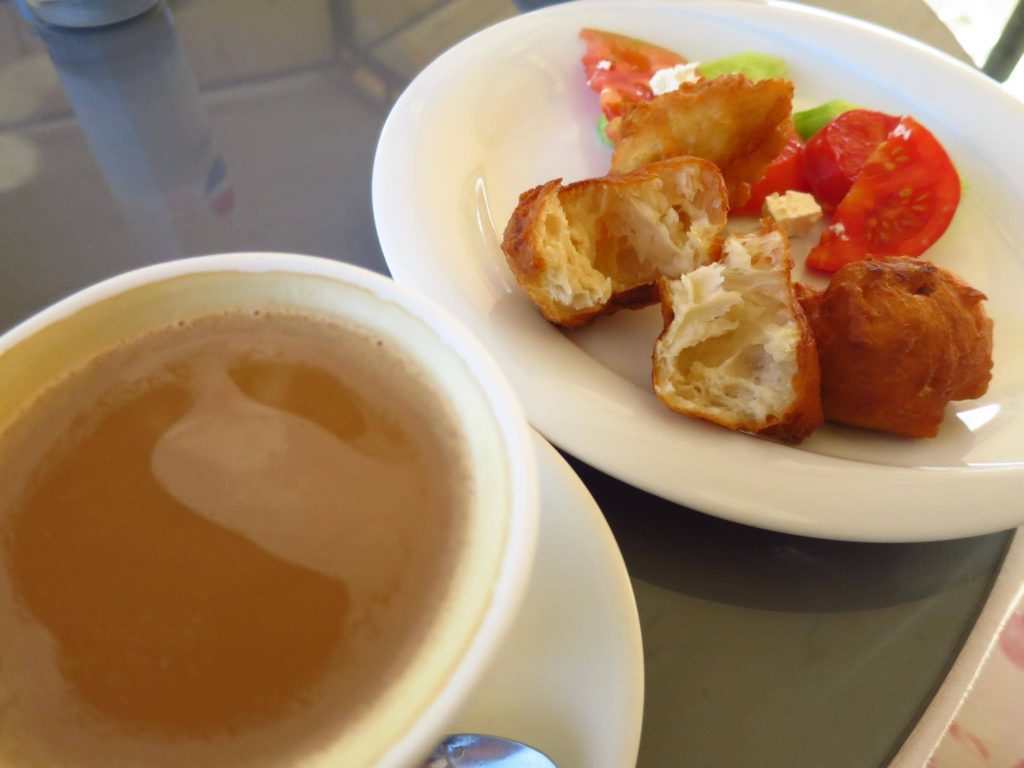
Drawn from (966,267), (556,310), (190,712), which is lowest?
(966,267)

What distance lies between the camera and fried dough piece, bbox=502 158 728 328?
99cm

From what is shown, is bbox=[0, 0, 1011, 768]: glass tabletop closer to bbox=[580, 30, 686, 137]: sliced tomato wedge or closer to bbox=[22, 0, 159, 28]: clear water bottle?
bbox=[22, 0, 159, 28]: clear water bottle

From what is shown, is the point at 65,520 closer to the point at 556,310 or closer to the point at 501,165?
the point at 556,310

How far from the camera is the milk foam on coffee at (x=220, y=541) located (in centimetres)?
47

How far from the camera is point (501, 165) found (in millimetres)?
1271

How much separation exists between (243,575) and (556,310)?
58 centimetres

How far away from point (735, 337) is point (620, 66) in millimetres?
701

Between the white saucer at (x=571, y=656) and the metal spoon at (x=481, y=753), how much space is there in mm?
23

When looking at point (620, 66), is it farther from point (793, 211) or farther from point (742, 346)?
point (742, 346)

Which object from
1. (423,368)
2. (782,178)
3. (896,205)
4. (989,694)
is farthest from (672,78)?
(989,694)

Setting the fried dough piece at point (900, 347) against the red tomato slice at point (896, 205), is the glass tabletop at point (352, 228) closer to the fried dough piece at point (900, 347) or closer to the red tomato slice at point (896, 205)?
the fried dough piece at point (900, 347)

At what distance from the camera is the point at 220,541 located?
522mm

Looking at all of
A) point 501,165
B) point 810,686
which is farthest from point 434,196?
point 810,686

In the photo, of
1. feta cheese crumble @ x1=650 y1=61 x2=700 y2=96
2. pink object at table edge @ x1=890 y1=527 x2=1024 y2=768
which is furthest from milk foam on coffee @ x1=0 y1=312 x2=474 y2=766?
feta cheese crumble @ x1=650 y1=61 x2=700 y2=96
